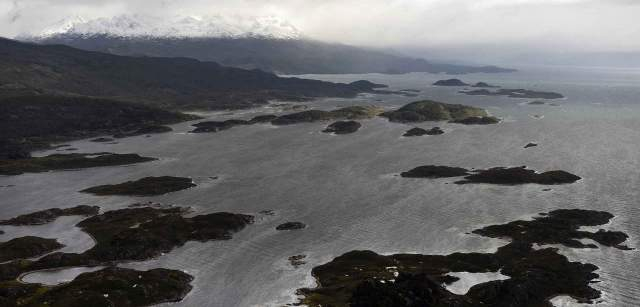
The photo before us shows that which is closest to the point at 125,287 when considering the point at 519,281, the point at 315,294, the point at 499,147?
the point at 315,294

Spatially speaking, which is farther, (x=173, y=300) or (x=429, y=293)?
(x=173, y=300)

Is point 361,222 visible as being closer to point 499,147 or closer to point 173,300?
point 173,300

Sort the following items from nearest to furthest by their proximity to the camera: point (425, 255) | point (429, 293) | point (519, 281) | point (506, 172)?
1. point (429, 293)
2. point (519, 281)
3. point (425, 255)
4. point (506, 172)

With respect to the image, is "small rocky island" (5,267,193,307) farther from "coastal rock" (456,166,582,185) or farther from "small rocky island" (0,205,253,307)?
"coastal rock" (456,166,582,185)

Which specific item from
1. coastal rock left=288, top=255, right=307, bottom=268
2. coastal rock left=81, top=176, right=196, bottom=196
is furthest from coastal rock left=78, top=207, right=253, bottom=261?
coastal rock left=288, top=255, right=307, bottom=268

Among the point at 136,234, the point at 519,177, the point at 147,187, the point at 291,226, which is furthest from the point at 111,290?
the point at 519,177

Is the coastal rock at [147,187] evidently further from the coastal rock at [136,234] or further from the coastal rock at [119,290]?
the coastal rock at [119,290]
